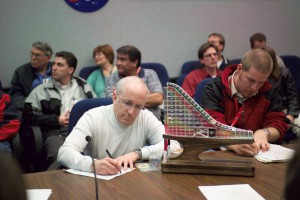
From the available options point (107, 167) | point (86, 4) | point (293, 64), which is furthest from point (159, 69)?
point (107, 167)

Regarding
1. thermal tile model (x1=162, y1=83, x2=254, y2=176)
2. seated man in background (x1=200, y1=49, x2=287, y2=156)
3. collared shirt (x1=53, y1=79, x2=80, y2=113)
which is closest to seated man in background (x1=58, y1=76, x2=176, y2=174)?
thermal tile model (x1=162, y1=83, x2=254, y2=176)

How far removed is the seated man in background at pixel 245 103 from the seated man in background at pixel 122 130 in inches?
16.4

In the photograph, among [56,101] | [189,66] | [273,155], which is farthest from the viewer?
[189,66]

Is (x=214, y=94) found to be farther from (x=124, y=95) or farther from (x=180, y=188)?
(x=180, y=188)

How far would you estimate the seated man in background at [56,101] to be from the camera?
308 cm

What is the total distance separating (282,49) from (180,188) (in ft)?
13.9

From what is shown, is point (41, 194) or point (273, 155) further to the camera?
point (273, 155)

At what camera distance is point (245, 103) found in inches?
88.9

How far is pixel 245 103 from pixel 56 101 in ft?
5.55

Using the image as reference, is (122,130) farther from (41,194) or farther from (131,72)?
(131,72)

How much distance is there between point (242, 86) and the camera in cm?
217

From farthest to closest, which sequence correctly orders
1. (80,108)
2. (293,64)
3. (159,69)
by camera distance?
(293,64) < (159,69) < (80,108)

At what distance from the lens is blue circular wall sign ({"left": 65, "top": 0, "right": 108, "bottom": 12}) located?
409 cm

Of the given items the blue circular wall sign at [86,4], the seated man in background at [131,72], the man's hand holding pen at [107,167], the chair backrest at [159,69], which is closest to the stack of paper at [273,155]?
the man's hand holding pen at [107,167]
